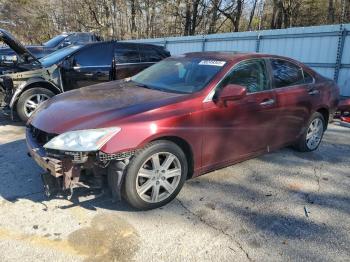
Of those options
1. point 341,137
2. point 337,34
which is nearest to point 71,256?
point 341,137

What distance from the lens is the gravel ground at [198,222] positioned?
282 centimetres

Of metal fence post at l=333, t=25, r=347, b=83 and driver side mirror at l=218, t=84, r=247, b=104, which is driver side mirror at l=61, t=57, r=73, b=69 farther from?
metal fence post at l=333, t=25, r=347, b=83

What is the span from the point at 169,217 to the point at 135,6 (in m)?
26.8

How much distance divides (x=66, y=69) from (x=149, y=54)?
222 centimetres

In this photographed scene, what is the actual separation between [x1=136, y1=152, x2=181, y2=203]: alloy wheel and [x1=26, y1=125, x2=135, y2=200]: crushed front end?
235 mm

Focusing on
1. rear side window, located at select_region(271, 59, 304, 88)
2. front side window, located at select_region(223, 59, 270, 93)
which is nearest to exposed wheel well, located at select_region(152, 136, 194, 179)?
front side window, located at select_region(223, 59, 270, 93)

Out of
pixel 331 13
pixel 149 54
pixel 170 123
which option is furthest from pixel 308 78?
pixel 331 13

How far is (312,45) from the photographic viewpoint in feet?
32.9

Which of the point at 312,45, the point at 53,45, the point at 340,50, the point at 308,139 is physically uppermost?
the point at 312,45

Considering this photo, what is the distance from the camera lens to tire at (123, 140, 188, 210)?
321 centimetres

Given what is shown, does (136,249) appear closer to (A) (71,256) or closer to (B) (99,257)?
(B) (99,257)

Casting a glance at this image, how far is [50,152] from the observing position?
10.1 ft

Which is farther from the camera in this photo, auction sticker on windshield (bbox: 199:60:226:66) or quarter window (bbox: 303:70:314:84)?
quarter window (bbox: 303:70:314:84)

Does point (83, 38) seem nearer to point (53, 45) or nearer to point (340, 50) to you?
point (53, 45)
